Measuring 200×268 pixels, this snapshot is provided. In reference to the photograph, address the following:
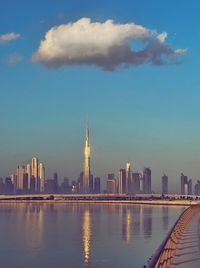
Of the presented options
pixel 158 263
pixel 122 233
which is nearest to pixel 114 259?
pixel 158 263

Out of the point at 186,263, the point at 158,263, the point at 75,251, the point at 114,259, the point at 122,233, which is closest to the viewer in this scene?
the point at 158,263

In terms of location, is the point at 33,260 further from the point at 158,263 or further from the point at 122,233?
the point at 122,233

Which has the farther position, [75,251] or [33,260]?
[75,251]

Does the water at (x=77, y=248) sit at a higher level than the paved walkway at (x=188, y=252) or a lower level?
lower

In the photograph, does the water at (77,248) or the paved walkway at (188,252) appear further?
the water at (77,248)

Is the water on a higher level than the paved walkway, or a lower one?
lower

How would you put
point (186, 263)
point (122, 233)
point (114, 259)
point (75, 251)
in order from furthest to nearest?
point (122, 233) < point (75, 251) < point (114, 259) < point (186, 263)

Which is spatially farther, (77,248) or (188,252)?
(77,248)

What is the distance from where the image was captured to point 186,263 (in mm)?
42875

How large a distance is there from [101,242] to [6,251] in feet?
51.4

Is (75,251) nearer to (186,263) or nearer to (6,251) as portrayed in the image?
(6,251)

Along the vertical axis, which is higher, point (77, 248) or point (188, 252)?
point (188, 252)

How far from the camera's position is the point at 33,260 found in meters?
60.2

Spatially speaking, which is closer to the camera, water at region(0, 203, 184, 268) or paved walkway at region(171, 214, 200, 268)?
paved walkway at region(171, 214, 200, 268)
